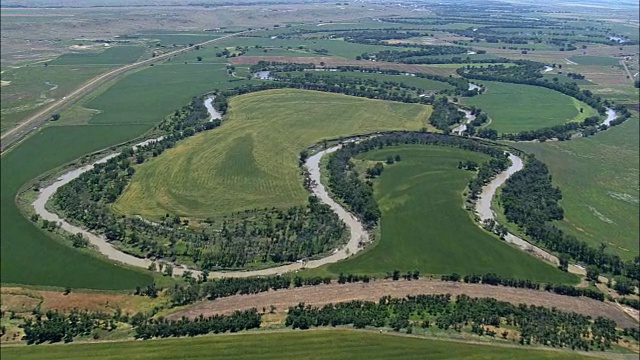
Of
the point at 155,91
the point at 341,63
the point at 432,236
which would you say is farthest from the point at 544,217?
the point at 341,63

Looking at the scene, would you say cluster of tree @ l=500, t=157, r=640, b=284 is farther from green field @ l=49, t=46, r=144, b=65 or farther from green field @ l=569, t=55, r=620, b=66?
green field @ l=49, t=46, r=144, b=65

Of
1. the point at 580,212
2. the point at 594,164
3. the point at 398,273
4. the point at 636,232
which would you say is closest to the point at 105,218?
the point at 398,273

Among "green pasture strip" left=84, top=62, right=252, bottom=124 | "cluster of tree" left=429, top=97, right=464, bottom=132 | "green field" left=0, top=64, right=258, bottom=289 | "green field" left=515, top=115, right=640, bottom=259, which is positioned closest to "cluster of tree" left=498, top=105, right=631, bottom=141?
"green field" left=515, top=115, right=640, bottom=259

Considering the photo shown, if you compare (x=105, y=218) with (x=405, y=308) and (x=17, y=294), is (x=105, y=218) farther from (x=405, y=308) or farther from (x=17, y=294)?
(x=405, y=308)

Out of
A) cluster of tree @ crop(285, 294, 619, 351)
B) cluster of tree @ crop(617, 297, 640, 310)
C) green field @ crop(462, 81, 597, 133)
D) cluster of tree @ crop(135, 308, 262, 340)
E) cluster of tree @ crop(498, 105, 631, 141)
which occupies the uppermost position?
green field @ crop(462, 81, 597, 133)

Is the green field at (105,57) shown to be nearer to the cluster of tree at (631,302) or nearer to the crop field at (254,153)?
the crop field at (254,153)

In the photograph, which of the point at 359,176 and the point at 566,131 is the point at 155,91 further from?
the point at 566,131
